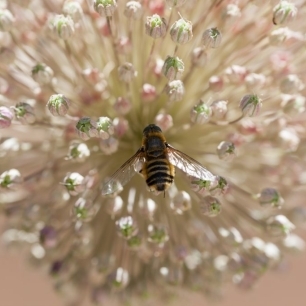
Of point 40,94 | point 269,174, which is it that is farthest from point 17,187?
point 269,174

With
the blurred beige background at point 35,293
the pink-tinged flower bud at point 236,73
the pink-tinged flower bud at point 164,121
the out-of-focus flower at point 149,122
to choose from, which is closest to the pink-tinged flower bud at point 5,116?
the out-of-focus flower at point 149,122

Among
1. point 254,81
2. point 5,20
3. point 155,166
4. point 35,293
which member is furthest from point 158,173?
point 35,293

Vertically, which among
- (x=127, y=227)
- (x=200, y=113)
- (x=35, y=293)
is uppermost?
(x=35, y=293)

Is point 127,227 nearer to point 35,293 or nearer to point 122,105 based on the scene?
point 122,105

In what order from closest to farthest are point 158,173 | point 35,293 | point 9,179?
point 158,173
point 9,179
point 35,293

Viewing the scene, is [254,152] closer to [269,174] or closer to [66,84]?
[269,174]

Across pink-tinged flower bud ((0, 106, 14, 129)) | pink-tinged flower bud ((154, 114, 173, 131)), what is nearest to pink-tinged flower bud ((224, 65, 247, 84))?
pink-tinged flower bud ((154, 114, 173, 131))

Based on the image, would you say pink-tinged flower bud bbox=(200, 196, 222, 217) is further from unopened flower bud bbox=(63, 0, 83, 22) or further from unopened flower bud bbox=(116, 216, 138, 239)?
unopened flower bud bbox=(63, 0, 83, 22)

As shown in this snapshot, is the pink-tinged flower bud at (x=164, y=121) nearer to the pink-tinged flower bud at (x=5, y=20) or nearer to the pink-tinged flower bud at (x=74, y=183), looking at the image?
the pink-tinged flower bud at (x=74, y=183)
